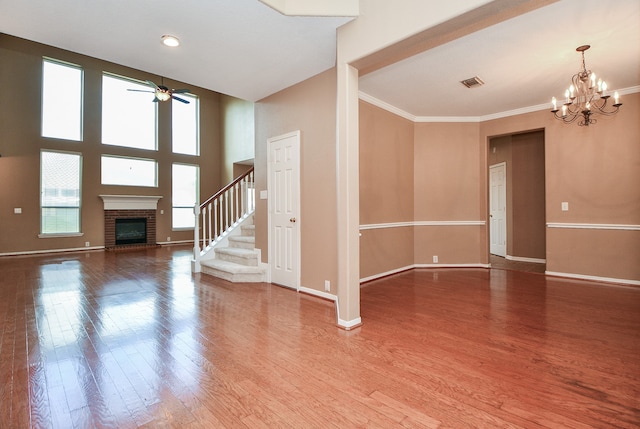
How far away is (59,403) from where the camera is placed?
1705mm

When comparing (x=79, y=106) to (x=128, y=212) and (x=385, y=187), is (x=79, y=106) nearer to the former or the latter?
(x=128, y=212)

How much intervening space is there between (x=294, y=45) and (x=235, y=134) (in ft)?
25.4

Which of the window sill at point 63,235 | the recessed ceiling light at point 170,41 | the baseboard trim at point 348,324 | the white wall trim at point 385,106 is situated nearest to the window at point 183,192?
the window sill at point 63,235

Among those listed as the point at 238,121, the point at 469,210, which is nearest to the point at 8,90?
the point at 238,121

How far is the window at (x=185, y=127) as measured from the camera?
10078 millimetres

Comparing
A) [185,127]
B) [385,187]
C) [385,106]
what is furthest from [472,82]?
[185,127]

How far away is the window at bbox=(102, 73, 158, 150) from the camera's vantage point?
28.8 ft

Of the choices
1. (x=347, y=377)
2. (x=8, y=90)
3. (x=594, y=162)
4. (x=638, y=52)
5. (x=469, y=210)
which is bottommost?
(x=347, y=377)

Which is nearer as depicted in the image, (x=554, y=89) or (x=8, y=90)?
(x=554, y=89)

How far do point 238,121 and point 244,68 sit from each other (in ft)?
Answer: 22.6

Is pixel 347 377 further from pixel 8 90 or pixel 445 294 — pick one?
pixel 8 90

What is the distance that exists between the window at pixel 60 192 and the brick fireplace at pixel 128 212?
2.25ft

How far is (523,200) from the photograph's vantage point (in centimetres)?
630

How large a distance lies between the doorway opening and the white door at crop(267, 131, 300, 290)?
4107 mm
